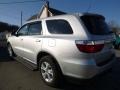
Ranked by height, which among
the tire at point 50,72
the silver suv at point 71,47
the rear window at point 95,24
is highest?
the rear window at point 95,24

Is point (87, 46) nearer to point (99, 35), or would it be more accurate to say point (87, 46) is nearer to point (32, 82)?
point (99, 35)

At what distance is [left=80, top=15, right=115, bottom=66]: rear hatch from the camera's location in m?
3.81

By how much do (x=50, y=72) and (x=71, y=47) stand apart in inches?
43.6

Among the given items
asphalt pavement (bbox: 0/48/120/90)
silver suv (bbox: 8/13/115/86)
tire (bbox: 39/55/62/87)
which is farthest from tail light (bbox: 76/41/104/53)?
tire (bbox: 39/55/62/87)

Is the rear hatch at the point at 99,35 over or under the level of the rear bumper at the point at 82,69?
over

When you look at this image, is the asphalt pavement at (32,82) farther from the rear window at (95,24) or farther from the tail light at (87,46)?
the rear window at (95,24)

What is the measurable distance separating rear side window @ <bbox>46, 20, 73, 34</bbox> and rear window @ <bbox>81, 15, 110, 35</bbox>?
409 mm

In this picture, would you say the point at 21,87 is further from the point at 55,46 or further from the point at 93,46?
the point at 93,46

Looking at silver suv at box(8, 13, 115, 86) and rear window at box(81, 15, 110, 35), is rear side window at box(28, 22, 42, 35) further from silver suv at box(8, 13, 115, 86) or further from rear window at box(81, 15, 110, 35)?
rear window at box(81, 15, 110, 35)

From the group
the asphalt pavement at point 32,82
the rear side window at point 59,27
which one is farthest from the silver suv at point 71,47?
the asphalt pavement at point 32,82

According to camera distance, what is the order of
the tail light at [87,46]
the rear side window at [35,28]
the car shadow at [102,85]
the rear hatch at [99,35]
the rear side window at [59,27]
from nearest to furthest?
the tail light at [87,46] → the rear hatch at [99,35] → the rear side window at [59,27] → the car shadow at [102,85] → the rear side window at [35,28]

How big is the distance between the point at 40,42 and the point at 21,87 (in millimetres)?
1291

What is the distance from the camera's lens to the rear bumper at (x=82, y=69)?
363 centimetres

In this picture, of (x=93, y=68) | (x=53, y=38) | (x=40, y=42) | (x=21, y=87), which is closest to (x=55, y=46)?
(x=53, y=38)
